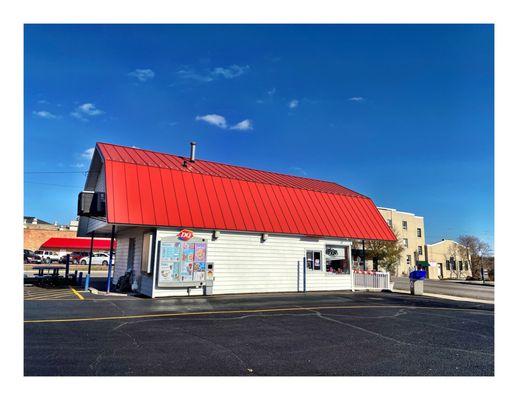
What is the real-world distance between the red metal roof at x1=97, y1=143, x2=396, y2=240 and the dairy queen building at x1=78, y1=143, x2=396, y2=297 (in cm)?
6

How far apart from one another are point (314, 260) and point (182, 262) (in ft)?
25.5

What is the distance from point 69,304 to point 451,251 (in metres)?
68.3

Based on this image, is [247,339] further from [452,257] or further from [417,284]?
[452,257]

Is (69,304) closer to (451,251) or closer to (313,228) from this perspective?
(313,228)

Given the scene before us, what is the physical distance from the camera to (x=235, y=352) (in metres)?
6.94

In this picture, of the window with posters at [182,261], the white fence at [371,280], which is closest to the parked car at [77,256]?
the window with posters at [182,261]

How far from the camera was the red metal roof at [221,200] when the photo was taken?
15.1 m

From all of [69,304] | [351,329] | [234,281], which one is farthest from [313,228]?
[69,304]

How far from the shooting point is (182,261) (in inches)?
603

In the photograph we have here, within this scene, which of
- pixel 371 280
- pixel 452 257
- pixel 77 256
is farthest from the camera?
pixel 452 257

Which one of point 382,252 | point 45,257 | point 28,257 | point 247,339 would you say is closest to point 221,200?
point 247,339

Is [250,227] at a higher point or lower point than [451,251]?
higher

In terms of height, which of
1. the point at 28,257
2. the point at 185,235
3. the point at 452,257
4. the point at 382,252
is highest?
the point at 185,235

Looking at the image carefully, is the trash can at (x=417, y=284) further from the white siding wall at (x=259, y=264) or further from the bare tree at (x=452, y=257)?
the bare tree at (x=452, y=257)
